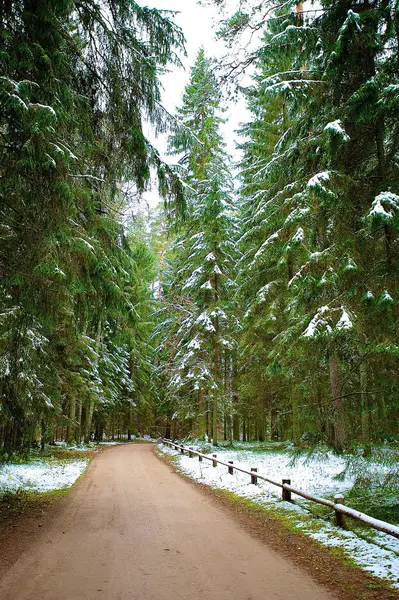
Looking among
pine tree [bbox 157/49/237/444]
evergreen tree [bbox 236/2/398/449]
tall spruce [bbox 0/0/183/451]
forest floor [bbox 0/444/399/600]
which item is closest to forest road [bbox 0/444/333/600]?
forest floor [bbox 0/444/399/600]

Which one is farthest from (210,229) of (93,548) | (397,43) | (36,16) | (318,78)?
(93,548)

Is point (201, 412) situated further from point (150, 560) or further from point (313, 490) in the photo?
point (150, 560)

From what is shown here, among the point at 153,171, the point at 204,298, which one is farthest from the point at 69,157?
the point at 204,298

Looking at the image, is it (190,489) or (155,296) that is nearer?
(190,489)

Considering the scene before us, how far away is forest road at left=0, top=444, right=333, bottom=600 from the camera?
4375mm

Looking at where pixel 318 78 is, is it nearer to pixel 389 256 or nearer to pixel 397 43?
pixel 397 43

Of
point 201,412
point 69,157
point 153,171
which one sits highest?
point 153,171

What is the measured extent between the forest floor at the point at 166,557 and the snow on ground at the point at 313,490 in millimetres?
322

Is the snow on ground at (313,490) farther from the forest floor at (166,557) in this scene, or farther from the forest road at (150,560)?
the forest road at (150,560)

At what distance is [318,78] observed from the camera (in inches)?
350

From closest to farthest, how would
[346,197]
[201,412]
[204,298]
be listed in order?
1. [346,197]
2. [201,412]
3. [204,298]

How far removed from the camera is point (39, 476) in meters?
12.2

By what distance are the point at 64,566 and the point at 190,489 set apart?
656cm

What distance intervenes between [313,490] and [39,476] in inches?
320
